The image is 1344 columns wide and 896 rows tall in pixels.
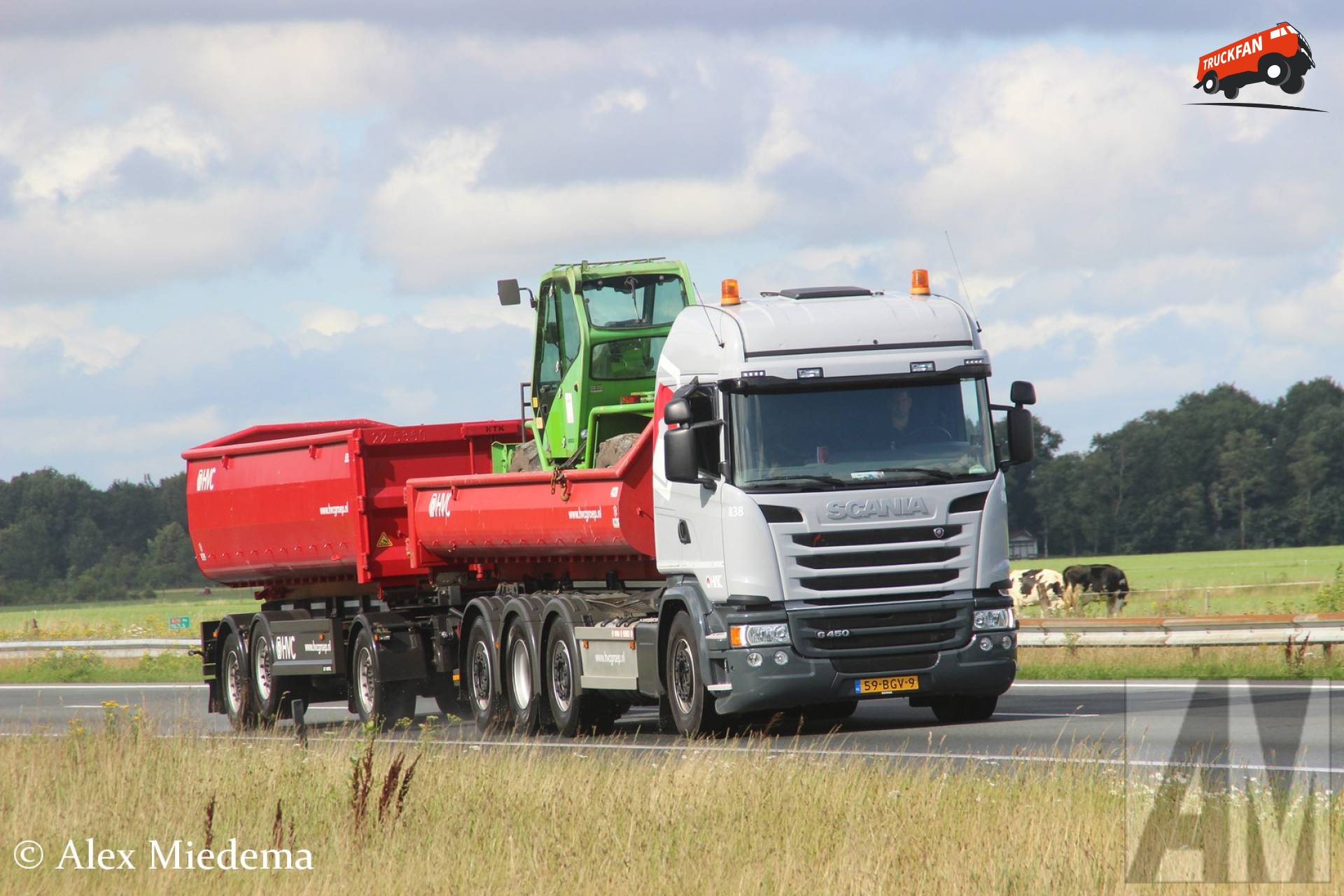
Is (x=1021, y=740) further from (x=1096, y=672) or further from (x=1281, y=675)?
(x=1096, y=672)

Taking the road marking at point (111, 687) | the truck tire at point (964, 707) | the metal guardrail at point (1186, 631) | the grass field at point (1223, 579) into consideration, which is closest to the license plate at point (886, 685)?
the truck tire at point (964, 707)

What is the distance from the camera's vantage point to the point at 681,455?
14.9 meters

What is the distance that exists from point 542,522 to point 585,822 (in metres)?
8.06

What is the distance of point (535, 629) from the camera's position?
58.6ft

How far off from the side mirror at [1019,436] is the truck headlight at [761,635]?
2382 millimetres

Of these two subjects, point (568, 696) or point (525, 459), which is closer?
point (568, 696)

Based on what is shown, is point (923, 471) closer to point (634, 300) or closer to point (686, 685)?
point (686, 685)

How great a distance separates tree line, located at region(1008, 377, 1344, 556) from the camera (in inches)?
4380

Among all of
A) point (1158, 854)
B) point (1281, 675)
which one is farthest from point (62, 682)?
point (1158, 854)

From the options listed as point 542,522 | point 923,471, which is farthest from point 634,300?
point 923,471

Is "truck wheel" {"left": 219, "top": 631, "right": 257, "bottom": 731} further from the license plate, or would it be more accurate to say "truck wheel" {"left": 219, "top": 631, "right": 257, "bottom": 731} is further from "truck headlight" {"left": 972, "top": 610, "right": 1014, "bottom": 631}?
"truck headlight" {"left": 972, "top": 610, "right": 1014, "bottom": 631}

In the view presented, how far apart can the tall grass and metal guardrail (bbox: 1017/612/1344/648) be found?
9406 millimetres

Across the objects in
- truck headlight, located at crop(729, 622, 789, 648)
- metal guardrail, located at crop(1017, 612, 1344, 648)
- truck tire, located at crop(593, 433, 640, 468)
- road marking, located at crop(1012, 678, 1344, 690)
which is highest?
truck tire, located at crop(593, 433, 640, 468)

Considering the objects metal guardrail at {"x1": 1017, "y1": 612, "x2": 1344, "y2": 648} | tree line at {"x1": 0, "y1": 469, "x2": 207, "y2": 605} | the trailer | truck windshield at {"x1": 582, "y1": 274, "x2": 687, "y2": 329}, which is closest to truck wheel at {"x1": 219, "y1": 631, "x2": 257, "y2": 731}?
the trailer
